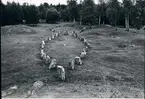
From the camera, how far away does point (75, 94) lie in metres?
12.7

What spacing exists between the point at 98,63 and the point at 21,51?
386 inches

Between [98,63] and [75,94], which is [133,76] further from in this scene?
[75,94]

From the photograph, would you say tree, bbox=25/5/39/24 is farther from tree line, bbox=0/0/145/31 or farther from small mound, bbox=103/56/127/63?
small mound, bbox=103/56/127/63

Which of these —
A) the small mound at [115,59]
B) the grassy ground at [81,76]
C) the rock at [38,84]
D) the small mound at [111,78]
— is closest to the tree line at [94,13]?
the small mound at [115,59]

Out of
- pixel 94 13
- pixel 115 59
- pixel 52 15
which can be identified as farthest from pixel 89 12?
pixel 115 59

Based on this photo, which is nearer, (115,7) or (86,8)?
(115,7)

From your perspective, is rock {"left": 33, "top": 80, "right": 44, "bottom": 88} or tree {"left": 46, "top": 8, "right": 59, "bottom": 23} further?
tree {"left": 46, "top": 8, "right": 59, "bottom": 23}

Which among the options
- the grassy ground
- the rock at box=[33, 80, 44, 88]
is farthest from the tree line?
the rock at box=[33, 80, 44, 88]

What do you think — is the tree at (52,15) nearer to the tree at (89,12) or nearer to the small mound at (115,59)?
the tree at (89,12)

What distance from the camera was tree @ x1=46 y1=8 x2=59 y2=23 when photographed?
249ft

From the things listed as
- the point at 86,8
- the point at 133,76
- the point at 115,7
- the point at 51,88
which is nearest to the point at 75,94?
the point at 51,88

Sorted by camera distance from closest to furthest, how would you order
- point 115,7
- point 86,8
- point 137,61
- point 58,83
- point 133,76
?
1. point 58,83
2. point 133,76
3. point 137,61
4. point 115,7
5. point 86,8

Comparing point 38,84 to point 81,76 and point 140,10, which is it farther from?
point 140,10

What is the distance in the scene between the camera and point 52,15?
253 ft
